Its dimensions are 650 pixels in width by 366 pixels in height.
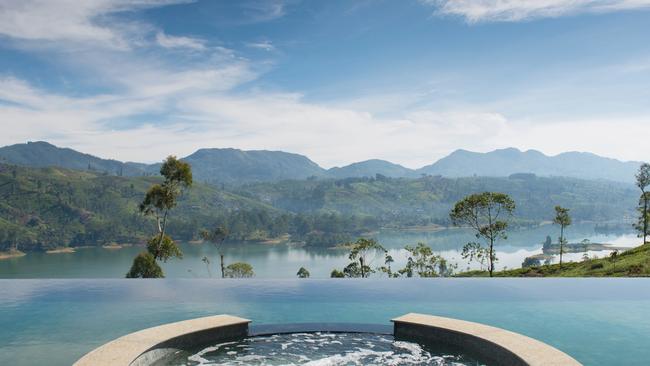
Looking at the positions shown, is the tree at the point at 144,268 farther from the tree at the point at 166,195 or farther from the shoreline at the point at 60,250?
the shoreline at the point at 60,250

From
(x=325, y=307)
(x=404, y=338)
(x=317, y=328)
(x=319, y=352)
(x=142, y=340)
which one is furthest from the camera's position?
(x=325, y=307)

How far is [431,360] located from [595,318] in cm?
472

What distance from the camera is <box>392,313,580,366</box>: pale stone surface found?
688 cm

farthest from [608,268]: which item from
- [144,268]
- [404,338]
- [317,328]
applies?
[144,268]

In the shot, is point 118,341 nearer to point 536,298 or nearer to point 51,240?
point 536,298

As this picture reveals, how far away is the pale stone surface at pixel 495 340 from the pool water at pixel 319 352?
0.36 meters

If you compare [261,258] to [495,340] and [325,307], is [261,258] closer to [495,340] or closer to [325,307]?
[325,307]

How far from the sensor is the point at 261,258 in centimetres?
10981

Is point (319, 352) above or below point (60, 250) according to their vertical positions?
above

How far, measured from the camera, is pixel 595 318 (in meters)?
10.6

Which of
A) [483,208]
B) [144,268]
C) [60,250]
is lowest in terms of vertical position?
[60,250]

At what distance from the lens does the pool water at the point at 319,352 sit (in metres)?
7.95

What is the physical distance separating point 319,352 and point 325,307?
346 centimetres

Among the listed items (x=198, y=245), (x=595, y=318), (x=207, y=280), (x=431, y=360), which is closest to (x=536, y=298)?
(x=595, y=318)
